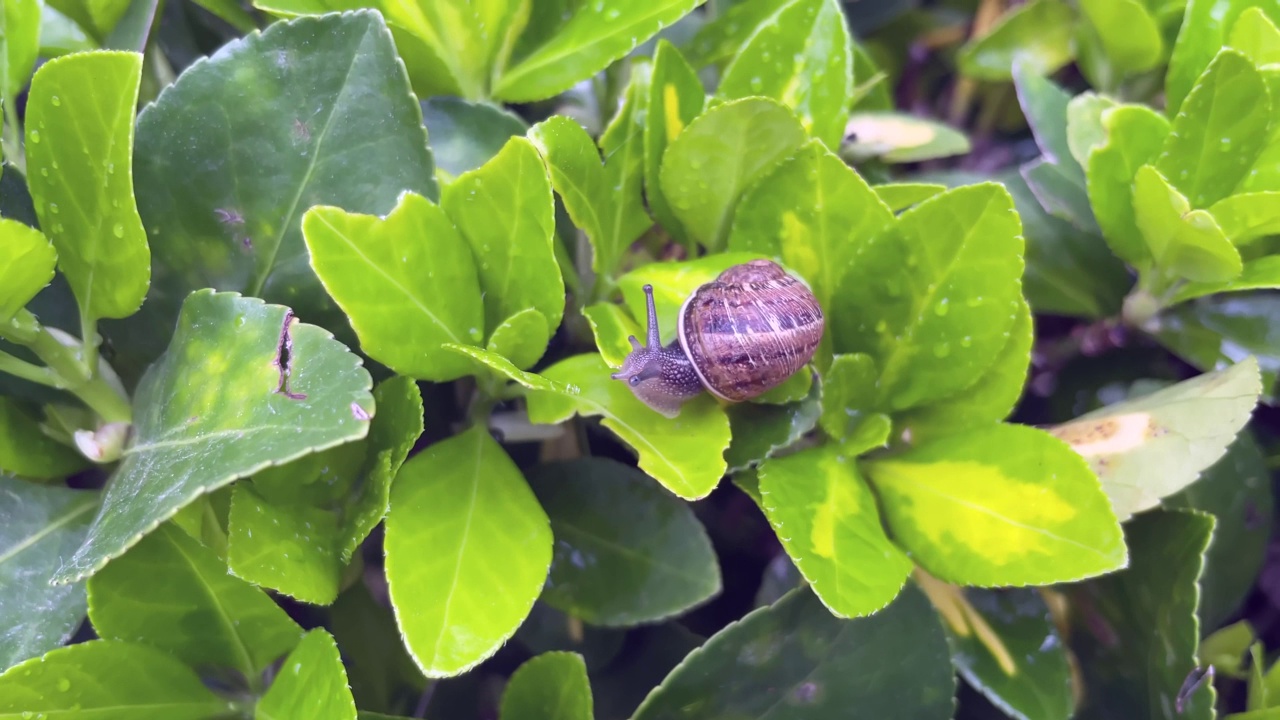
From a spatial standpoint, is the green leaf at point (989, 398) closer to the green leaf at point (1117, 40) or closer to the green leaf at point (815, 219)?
the green leaf at point (815, 219)

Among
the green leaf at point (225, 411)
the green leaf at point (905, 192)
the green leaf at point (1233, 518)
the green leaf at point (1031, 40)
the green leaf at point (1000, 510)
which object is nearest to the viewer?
the green leaf at point (225, 411)

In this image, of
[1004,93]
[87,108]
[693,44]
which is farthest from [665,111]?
[1004,93]

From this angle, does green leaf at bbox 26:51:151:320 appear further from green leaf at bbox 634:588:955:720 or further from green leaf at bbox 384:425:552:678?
green leaf at bbox 634:588:955:720

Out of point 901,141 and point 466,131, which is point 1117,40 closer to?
point 901,141

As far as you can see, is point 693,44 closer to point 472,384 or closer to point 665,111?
point 665,111

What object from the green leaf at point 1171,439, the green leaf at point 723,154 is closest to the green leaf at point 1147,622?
the green leaf at point 1171,439
